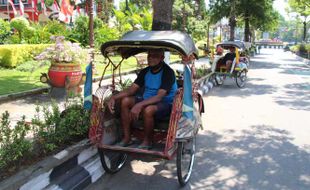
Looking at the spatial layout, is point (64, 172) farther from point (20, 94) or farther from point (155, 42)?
point (20, 94)

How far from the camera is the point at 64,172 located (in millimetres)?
4520

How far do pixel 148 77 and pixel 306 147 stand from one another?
334 cm

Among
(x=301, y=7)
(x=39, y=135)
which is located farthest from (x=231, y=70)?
(x=301, y=7)

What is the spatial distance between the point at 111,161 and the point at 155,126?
877mm

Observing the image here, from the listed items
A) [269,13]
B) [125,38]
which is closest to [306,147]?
[125,38]

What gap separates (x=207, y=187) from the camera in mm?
4895

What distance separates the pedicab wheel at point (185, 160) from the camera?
15.5ft

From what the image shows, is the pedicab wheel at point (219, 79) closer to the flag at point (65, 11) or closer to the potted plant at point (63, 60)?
the potted plant at point (63, 60)

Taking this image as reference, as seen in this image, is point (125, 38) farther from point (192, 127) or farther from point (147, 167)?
point (147, 167)

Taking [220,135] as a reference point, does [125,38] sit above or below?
above

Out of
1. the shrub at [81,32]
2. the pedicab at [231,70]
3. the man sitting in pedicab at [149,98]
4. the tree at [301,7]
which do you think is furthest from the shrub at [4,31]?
the tree at [301,7]

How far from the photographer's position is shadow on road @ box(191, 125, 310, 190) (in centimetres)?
505

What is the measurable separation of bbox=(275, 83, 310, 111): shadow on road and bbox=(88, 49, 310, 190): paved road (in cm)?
9

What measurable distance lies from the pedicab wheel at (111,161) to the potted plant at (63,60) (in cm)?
429
